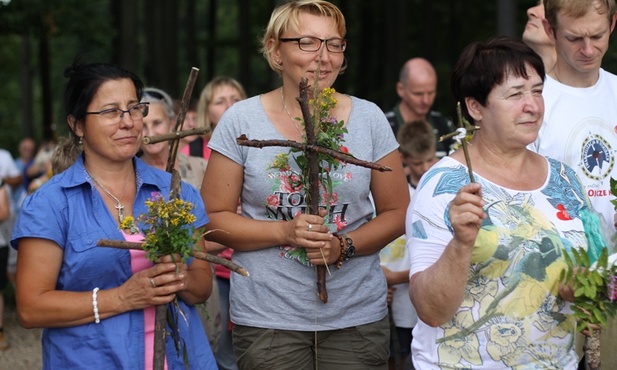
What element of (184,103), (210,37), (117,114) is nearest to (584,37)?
(184,103)

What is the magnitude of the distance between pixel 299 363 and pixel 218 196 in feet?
2.78

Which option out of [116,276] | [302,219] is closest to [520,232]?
[302,219]

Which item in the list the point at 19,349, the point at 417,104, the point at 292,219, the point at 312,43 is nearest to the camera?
the point at 292,219

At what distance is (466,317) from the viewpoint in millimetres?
3877

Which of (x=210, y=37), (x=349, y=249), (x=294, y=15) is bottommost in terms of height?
(x=210, y=37)

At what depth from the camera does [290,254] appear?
4.68 m

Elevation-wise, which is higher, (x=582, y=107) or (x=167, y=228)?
(x=582, y=107)

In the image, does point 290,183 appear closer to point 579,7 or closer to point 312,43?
point 312,43

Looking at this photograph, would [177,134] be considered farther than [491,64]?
Yes

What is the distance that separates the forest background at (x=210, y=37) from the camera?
19.6 meters

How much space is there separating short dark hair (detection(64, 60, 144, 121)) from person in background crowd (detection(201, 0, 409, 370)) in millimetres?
623

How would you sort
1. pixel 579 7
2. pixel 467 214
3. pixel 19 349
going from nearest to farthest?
pixel 467 214 < pixel 579 7 < pixel 19 349

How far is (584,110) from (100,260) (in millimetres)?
2405

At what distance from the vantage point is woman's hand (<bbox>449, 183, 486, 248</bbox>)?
354 cm
